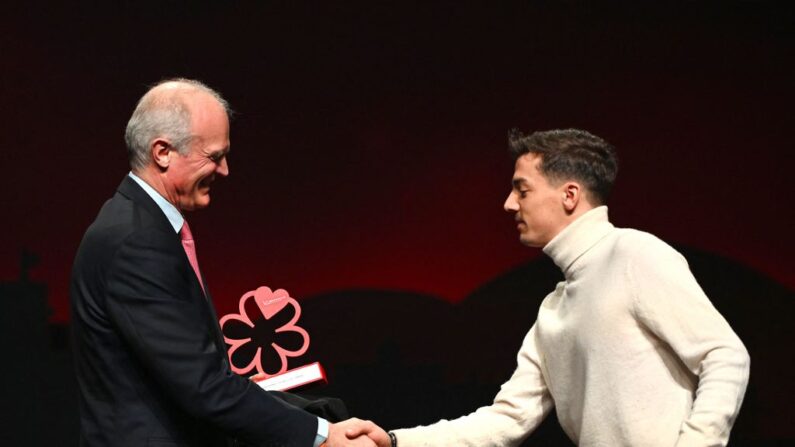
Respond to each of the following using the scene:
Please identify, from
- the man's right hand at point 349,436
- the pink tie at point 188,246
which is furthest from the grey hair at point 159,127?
the man's right hand at point 349,436

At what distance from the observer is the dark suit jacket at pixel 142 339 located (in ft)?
6.97

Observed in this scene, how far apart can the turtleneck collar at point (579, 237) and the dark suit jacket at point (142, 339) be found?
31.2 inches

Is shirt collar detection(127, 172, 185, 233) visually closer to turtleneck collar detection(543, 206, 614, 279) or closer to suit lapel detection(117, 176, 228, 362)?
suit lapel detection(117, 176, 228, 362)

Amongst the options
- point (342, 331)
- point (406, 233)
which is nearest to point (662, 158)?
point (406, 233)

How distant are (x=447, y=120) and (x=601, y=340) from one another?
158cm

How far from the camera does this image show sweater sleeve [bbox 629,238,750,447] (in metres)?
2.26

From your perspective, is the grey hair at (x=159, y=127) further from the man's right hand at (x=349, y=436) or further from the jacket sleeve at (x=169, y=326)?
the man's right hand at (x=349, y=436)

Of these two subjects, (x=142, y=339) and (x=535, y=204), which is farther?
(x=535, y=204)

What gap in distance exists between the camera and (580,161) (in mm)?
2688

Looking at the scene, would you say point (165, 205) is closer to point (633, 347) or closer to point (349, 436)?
point (349, 436)

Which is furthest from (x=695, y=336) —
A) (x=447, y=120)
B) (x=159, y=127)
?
(x=447, y=120)

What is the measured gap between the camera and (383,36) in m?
3.90

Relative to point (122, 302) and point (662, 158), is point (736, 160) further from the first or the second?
point (122, 302)

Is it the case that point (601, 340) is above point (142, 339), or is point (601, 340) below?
below
